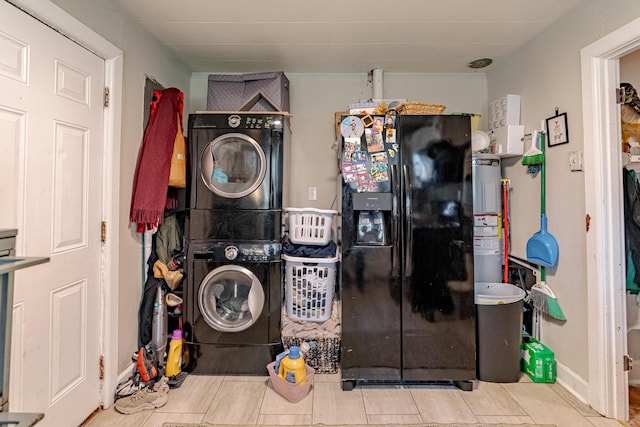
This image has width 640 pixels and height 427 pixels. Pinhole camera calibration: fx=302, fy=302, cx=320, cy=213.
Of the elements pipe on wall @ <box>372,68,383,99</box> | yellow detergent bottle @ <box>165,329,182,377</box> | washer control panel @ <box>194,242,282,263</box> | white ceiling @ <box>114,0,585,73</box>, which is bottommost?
yellow detergent bottle @ <box>165,329,182,377</box>

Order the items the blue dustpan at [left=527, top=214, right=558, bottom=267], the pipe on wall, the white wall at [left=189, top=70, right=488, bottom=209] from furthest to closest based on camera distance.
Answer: the white wall at [left=189, top=70, right=488, bottom=209], the pipe on wall, the blue dustpan at [left=527, top=214, right=558, bottom=267]

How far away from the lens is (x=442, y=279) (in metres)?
2.00

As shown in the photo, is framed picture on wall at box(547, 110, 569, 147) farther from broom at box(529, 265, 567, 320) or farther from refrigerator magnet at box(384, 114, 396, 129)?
refrigerator magnet at box(384, 114, 396, 129)

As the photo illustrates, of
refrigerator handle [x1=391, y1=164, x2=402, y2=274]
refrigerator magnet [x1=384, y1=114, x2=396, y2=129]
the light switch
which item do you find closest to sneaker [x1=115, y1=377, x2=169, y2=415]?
refrigerator handle [x1=391, y1=164, x2=402, y2=274]

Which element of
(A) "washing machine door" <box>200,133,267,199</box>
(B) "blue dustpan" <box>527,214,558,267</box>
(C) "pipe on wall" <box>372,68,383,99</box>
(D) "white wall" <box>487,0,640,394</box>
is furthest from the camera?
(C) "pipe on wall" <box>372,68,383,99</box>

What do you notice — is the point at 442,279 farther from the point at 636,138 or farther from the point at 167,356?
the point at 167,356

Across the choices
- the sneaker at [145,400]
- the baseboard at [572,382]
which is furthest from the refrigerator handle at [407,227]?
the sneaker at [145,400]

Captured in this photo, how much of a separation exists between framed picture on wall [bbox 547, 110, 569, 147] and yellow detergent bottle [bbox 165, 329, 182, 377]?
9.59 ft

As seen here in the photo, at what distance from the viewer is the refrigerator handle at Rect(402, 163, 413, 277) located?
1955mm

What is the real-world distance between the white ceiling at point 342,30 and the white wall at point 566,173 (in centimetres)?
16

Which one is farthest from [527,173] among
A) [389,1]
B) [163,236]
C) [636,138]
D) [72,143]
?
[72,143]

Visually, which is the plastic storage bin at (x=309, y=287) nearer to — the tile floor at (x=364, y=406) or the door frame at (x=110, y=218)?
the tile floor at (x=364, y=406)

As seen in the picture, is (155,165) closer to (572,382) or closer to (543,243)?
(543,243)

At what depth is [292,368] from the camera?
6.16 ft
